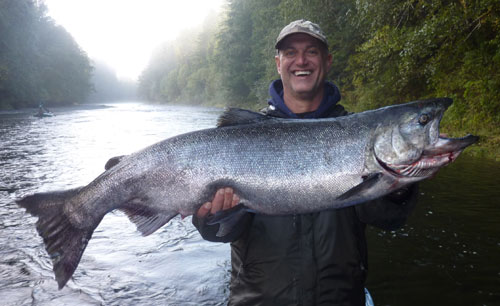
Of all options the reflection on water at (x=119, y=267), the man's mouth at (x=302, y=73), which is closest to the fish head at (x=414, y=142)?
the man's mouth at (x=302, y=73)

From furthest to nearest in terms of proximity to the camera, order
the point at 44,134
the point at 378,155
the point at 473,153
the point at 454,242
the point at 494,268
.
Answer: the point at 44,134
the point at 473,153
the point at 454,242
the point at 494,268
the point at 378,155

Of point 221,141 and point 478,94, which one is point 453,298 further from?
point 478,94

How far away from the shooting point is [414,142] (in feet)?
7.33

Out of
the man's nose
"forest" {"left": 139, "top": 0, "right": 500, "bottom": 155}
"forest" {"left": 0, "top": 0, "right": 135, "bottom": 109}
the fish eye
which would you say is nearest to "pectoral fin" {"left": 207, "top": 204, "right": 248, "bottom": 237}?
the fish eye

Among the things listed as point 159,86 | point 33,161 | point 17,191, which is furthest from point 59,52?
point 17,191

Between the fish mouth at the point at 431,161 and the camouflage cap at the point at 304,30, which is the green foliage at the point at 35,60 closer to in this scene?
the camouflage cap at the point at 304,30

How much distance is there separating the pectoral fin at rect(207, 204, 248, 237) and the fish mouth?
1.00m

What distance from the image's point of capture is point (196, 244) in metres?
5.27

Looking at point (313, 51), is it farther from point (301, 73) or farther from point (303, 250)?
point (303, 250)

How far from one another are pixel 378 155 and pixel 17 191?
813cm

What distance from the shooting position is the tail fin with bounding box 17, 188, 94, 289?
2.39 metres

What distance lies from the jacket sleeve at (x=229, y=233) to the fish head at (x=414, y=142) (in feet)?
3.29

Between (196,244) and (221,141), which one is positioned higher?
(221,141)

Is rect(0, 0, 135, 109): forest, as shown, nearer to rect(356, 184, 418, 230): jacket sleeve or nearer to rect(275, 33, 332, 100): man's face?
rect(275, 33, 332, 100): man's face
